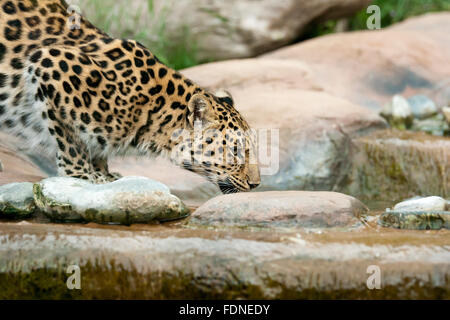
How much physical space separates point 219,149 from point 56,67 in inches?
69.7

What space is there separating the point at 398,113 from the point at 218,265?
257 inches

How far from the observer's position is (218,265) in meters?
4.21

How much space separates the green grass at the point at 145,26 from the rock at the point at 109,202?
20.4 feet

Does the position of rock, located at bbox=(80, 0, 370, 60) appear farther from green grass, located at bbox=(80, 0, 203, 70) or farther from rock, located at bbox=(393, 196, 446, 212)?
rock, located at bbox=(393, 196, 446, 212)

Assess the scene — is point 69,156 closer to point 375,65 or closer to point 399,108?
point 399,108

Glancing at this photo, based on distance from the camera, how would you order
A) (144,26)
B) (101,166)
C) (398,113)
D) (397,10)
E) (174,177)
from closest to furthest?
(101,166)
(174,177)
(398,113)
(144,26)
(397,10)

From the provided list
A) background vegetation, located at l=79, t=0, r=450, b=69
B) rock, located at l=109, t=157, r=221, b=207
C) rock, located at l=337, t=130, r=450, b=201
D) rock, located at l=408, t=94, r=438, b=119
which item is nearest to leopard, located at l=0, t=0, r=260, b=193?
rock, located at l=109, t=157, r=221, b=207

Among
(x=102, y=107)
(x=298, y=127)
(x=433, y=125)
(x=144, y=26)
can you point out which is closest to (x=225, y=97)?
(x=102, y=107)

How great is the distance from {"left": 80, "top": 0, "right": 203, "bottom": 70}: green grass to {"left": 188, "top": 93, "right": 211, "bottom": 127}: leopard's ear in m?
5.09

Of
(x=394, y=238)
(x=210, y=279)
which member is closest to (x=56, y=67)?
(x=210, y=279)

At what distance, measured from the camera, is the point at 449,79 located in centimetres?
1103

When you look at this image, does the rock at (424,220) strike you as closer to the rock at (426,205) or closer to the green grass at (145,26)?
the rock at (426,205)
